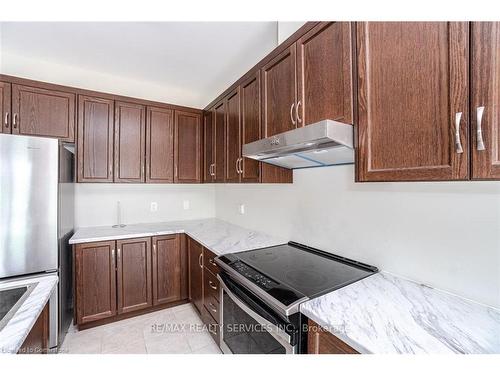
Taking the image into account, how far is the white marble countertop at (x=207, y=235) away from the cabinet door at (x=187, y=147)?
2.05ft

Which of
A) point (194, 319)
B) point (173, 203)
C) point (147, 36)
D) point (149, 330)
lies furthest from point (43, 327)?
point (147, 36)

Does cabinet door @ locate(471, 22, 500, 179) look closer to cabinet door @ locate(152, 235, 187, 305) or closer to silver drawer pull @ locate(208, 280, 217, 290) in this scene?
silver drawer pull @ locate(208, 280, 217, 290)

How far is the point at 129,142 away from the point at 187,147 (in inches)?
24.6

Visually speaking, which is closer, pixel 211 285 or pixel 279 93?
pixel 279 93

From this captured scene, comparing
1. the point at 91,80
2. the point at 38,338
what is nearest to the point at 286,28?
the point at 91,80

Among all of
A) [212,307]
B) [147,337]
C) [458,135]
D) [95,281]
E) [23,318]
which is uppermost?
[458,135]

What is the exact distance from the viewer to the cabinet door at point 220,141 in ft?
7.41

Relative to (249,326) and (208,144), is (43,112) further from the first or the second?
(249,326)

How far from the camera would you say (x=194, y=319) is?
86.7 inches

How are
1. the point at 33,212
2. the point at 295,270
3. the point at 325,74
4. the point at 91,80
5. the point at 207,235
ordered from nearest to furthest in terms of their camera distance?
the point at 325,74 → the point at 295,270 → the point at 33,212 → the point at 207,235 → the point at 91,80

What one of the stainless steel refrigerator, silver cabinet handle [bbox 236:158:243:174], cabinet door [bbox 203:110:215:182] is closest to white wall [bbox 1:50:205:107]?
cabinet door [bbox 203:110:215:182]

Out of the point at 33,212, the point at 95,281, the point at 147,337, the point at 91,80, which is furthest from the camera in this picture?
the point at 91,80

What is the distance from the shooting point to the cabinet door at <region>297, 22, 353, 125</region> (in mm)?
1045

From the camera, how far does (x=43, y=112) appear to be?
203cm
